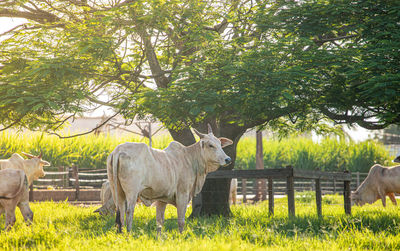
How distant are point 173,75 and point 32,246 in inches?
197

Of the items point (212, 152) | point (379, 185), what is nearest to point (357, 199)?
point (379, 185)

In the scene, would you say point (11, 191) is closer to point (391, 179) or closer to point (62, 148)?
point (391, 179)

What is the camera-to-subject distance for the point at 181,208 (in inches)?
314

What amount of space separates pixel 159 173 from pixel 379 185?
1110 centimetres

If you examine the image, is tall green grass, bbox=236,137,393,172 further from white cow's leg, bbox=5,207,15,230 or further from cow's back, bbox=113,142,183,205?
white cow's leg, bbox=5,207,15,230

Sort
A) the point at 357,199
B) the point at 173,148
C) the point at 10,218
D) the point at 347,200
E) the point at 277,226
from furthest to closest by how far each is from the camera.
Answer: the point at 357,199
the point at 347,200
the point at 10,218
the point at 173,148
the point at 277,226

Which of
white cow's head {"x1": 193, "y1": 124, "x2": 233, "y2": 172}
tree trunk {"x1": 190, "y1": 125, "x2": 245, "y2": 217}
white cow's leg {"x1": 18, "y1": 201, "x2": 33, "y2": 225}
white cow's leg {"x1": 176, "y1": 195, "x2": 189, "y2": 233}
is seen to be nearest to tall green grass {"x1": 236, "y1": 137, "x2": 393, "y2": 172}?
tree trunk {"x1": 190, "y1": 125, "x2": 245, "y2": 217}

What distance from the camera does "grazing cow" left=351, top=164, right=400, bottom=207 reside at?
16.0 metres

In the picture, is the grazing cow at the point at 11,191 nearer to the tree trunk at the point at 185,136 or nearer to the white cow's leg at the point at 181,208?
the white cow's leg at the point at 181,208

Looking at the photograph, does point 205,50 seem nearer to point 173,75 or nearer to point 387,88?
point 173,75

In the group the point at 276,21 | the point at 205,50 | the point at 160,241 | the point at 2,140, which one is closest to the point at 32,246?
the point at 160,241

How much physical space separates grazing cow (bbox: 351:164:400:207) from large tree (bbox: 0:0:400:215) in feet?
17.9

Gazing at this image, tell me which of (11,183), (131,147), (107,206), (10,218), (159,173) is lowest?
(107,206)

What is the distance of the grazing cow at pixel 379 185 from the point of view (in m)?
16.0
